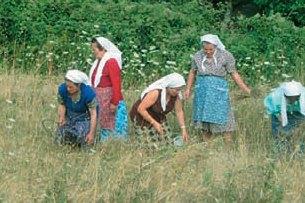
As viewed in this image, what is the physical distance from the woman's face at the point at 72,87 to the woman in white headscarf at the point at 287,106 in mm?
1833

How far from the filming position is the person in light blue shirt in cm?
777

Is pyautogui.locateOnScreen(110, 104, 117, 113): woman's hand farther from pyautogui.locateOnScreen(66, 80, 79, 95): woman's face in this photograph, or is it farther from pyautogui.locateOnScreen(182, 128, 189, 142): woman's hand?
pyautogui.locateOnScreen(182, 128, 189, 142): woman's hand

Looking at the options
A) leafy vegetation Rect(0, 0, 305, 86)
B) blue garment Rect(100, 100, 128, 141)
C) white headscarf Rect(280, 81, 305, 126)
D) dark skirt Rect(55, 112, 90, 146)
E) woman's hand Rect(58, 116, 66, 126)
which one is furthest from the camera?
leafy vegetation Rect(0, 0, 305, 86)

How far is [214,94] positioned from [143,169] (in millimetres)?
2088

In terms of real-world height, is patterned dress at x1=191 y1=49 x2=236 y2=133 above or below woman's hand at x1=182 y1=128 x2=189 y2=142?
above

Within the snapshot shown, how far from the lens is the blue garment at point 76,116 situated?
7.84 m

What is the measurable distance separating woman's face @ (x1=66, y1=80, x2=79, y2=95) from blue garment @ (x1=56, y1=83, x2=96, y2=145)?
0.05m

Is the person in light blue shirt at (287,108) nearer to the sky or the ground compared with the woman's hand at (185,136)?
nearer to the sky

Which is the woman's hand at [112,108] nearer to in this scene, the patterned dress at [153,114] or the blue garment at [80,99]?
the patterned dress at [153,114]

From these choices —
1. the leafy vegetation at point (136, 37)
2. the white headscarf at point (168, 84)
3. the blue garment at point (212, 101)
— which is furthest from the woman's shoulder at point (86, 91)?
the leafy vegetation at point (136, 37)

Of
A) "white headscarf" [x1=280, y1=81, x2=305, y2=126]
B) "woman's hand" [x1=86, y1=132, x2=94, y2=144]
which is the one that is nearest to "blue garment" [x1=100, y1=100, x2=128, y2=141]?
"woman's hand" [x1=86, y1=132, x2=94, y2=144]

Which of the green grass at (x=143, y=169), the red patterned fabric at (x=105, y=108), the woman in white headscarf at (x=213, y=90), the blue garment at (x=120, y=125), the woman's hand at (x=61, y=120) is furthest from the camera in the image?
the woman in white headscarf at (x=213, y=90)

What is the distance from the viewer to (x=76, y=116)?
8000 mm

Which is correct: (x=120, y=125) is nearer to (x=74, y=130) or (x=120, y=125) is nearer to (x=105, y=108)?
(x=105, y=108)
